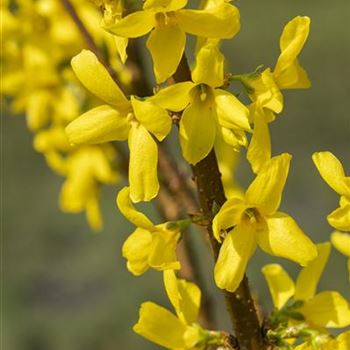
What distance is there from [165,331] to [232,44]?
27.7ft

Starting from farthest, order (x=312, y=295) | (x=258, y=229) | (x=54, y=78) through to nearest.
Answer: (x=54, y=78) → (x=312, y=295) → (x=258, y=229)

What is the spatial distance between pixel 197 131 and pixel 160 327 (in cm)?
24

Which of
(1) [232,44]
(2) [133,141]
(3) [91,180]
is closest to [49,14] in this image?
(3) [91,180]

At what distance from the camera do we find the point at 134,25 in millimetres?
1008

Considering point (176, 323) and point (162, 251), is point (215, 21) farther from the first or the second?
point (176, 323)

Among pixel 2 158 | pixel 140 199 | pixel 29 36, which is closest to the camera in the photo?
pixel 140 199

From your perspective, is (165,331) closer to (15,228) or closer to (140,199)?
(140,199)

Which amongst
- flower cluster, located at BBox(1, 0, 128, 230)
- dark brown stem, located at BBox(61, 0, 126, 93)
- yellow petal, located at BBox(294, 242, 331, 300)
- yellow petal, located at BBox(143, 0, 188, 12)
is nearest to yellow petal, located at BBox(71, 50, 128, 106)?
yellow petal, located at BBox(143, 0, 188, 12)

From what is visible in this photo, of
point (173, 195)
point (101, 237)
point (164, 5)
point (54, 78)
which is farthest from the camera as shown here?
point (101, 237)

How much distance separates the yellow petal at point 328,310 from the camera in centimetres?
116

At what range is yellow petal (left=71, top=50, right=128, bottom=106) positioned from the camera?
3.54 ft

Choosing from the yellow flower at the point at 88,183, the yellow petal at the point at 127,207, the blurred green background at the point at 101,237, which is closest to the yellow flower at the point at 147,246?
the yellow petal at the point at 127,207

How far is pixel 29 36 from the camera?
1926mm

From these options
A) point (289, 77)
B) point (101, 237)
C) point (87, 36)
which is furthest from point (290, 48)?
point (101, 237)
